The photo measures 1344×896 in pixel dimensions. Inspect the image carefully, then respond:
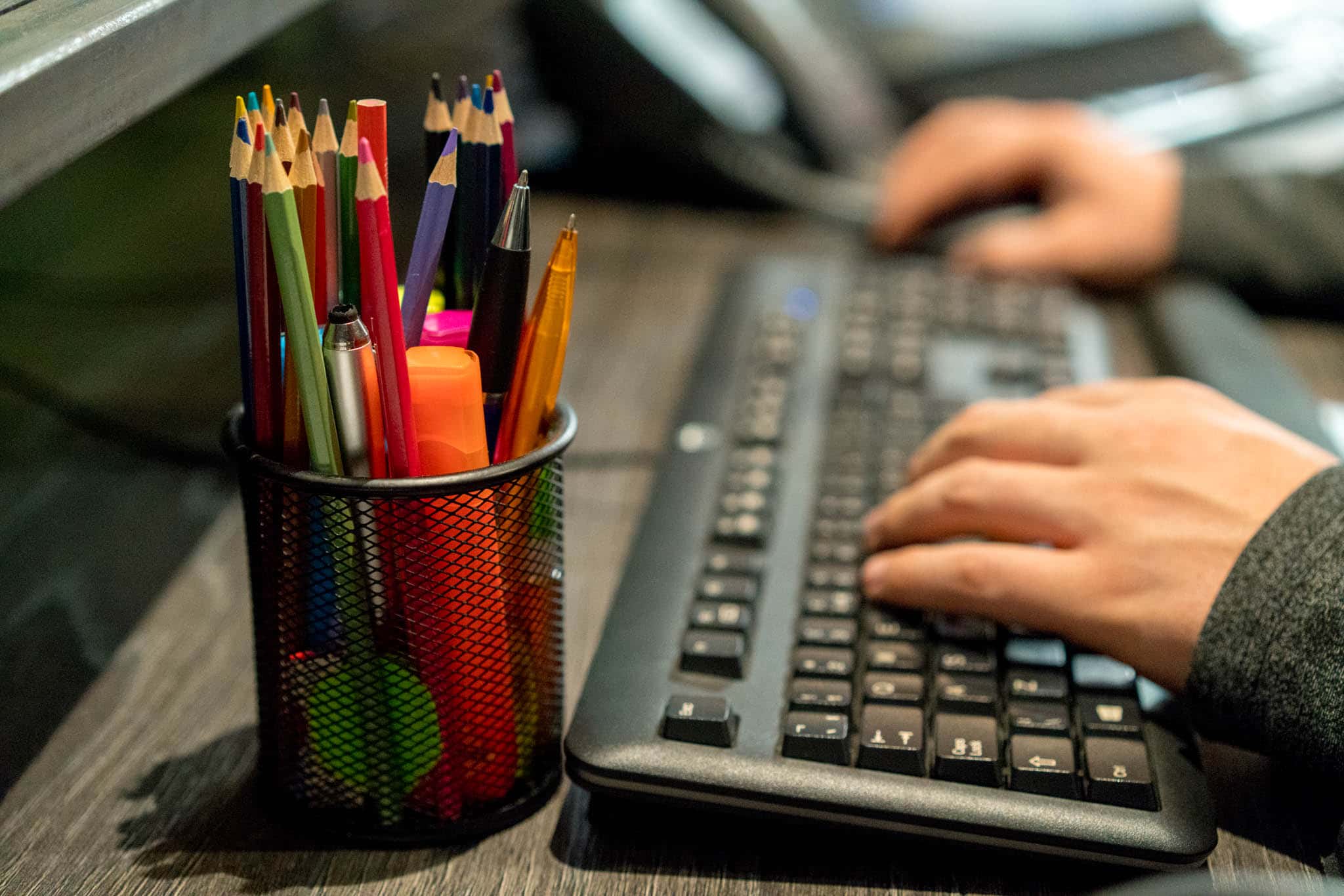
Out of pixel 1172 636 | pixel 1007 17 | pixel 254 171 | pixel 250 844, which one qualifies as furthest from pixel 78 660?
pixel 1007 17

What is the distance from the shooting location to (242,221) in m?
0.28

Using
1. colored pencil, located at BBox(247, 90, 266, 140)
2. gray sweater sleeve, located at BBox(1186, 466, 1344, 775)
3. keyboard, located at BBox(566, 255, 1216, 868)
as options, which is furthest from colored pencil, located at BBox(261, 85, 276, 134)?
gray sweater sleeve, located at BBox(1186, 466, 1344, 775)

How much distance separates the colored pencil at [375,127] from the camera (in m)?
0.29

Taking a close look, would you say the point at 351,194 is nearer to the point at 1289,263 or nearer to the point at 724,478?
the point at 724,478

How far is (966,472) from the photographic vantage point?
1.35ft

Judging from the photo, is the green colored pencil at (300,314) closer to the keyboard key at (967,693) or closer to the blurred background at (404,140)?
the blurred background at (404,140)

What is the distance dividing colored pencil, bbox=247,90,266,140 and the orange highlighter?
0.21 ft

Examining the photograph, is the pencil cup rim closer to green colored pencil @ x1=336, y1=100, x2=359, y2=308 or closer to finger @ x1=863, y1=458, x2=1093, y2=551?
green colored pencil @ x1=336, y1=100, x2=359, y2=308

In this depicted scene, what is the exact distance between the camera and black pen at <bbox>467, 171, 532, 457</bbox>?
0.29m

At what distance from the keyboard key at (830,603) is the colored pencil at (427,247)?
17cm

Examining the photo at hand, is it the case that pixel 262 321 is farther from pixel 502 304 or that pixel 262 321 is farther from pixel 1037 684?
pixel 1037 684

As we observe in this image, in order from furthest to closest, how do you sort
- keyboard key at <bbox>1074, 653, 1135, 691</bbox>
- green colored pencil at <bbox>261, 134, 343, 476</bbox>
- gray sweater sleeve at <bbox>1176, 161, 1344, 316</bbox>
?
gray sweater sleeve at <bbox>1176, 161, 1344, 316</bbox>, keyboard key at <bbox>1074, 653, 1135, 691</bbox>, green colored pencil at <bbox>261, 134, 343, 476</bbox>

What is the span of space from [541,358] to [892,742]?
0.48ft

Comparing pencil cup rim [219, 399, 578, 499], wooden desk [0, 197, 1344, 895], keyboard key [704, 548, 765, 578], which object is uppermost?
pencil cup rim [219, 399, 578, 499]
